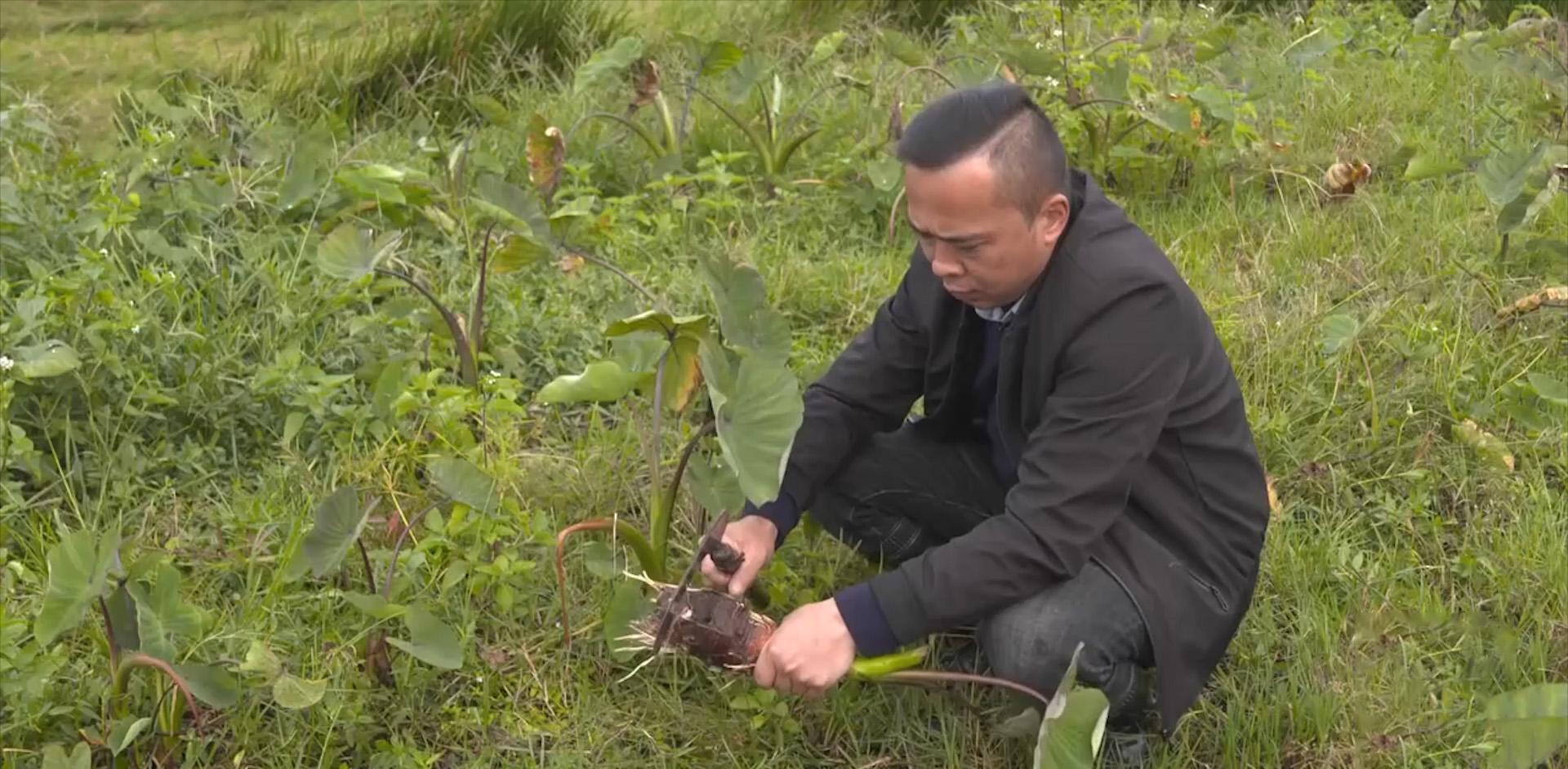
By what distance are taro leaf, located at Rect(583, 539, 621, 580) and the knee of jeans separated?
52cm

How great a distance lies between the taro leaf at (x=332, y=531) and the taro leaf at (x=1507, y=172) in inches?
75.3

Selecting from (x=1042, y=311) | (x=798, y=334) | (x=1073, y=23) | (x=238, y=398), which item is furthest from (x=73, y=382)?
(x=1073, y=23)

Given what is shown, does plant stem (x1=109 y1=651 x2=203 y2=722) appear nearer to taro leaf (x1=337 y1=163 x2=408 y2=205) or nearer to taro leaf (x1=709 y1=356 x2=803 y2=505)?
taro leaf (x1=709 y1=356 x2=803 y2=505)

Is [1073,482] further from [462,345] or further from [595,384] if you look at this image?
[462,345]

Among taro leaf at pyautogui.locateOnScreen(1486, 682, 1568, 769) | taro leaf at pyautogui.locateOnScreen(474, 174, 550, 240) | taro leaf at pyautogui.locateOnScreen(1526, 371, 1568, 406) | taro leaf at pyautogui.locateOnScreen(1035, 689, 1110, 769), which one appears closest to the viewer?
taro leaf at pyautogui.locateOnScreen(1486, 682, 1568, 769)

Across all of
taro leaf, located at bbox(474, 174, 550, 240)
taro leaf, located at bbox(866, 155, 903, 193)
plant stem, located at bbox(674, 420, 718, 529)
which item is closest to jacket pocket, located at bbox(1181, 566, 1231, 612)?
plant stem, located at bbox(674, 420, 718, 529)

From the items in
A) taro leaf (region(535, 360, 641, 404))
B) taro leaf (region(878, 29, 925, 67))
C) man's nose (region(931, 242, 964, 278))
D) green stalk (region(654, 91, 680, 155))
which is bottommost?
green stalk (region(654, 91, 680, 155))

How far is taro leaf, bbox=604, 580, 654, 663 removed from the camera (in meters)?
2.05

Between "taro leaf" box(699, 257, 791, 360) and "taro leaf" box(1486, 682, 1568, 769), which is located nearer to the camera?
"taro leaf" box(1486, 682, 1568, 769)

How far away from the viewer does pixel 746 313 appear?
206 centimetres

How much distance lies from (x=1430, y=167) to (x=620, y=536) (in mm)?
1687

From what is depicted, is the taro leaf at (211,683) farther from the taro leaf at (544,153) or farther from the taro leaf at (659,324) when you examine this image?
the taro leaf at (544,153)

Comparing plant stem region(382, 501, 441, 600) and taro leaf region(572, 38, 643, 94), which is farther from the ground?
taro leaf region(572, 38, 643, 94)

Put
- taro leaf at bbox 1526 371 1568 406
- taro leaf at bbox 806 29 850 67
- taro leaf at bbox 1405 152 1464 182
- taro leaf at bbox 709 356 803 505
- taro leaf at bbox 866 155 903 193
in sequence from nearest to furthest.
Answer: taro leaf at bbox 709 356 803 505
taro leaf at bbox 1526 371 1568 406
taro leaf at bbox 1405 152 1464 182
taro leaf at bbox 866 155 903 193
taro leaf at bbox 806 29 850 67
